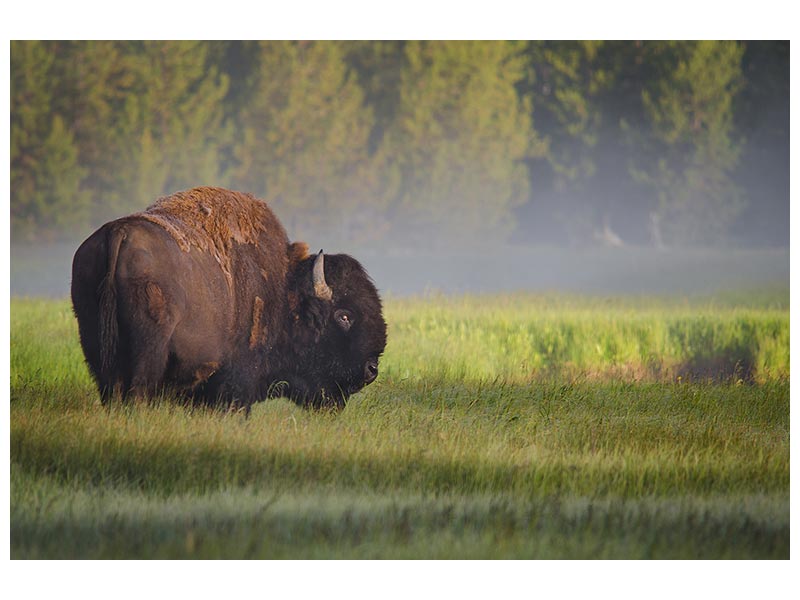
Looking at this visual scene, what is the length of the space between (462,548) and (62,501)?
196 cm

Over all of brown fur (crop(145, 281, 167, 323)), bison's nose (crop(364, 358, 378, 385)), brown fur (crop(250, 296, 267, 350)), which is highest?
brown fur (crop(145, 281, 167, 323))

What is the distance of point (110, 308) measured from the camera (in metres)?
6.56

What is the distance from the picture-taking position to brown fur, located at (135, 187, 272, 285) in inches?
282

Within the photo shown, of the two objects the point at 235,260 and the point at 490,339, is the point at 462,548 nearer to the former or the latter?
the point at 235,260

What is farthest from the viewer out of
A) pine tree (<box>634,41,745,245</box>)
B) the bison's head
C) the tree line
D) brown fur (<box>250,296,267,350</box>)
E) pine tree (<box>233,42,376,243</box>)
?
pine tree (<box>233,42,376,243</box>)

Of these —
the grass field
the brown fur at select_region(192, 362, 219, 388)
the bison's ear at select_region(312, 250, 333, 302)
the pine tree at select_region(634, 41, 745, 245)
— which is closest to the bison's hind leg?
the grass field

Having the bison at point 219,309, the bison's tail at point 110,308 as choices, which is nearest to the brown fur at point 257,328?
the bison at point 219,309

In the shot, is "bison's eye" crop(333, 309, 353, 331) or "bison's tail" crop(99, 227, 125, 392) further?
"bison's eye" crop(333, 309, 353, 331)

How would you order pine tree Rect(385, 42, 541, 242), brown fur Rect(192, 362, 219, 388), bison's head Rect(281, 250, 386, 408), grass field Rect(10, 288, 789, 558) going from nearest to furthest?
grass field Rect(10, 288, 789, 558) < brown fur Rect(192, 362, 219, 388) < bison's head Rect(281, 250, 386, 408) < pine tree Rect(385, 42, 541, 242)

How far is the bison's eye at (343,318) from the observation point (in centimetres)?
778

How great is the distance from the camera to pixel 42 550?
5734mm

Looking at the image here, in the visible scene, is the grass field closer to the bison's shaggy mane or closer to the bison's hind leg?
the bison's hind leg

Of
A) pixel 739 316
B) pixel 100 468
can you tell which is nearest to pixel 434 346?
pixel 739 316

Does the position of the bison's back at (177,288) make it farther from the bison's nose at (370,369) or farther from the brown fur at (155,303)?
the bison's nose at (370,369)
